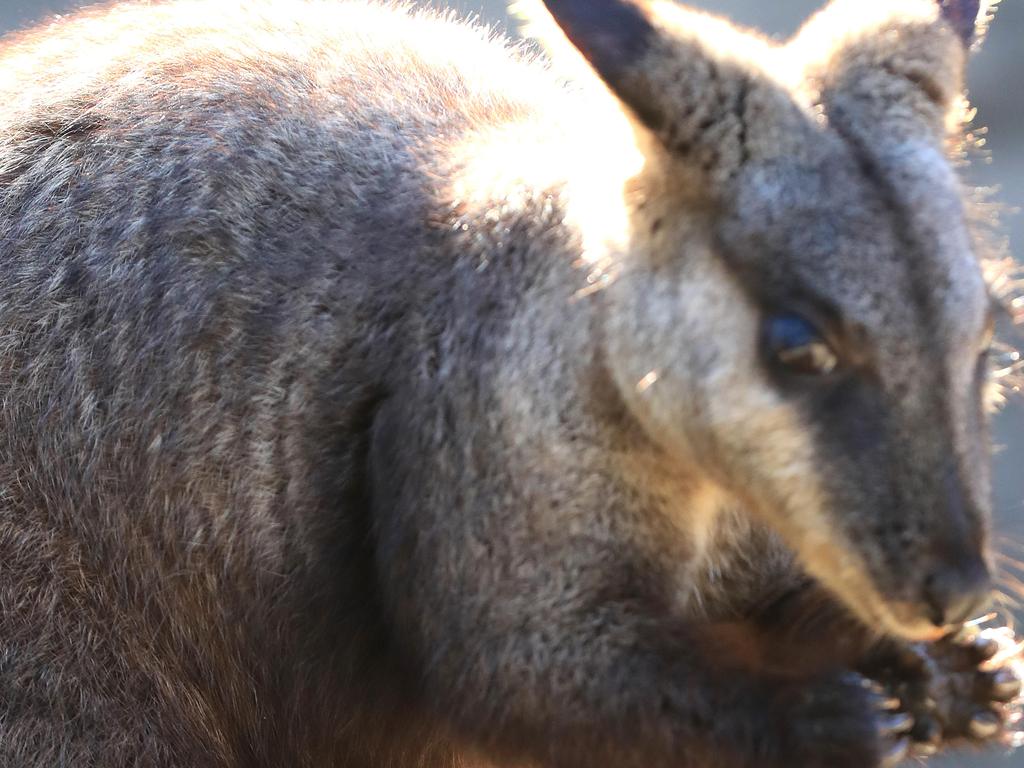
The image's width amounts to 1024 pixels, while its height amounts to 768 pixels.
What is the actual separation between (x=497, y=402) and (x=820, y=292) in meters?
0.88

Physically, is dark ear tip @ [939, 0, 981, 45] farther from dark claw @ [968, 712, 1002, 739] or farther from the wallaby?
dark claw @ [968, 712, 1002, 739]

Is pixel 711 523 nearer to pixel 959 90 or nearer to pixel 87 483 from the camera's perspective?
pixel 959 90

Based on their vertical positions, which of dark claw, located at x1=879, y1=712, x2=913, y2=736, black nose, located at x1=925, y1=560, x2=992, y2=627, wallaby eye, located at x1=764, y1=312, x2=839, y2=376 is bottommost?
dark claw, located at x1=879, y1=712, x2=913, y2=736

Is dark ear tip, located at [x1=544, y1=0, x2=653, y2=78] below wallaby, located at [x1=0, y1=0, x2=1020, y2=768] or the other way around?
the other way around

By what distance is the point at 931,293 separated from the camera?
280cm

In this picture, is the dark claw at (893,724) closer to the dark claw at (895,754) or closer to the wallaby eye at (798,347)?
the dark claw at (895,754)

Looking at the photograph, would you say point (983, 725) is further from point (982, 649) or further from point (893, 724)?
point (893, 724)

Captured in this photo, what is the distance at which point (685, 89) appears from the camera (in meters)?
3.04

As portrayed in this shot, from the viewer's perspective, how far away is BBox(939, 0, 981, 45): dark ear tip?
338cm

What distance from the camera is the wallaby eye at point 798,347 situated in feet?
9.34

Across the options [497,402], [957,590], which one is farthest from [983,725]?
[497,402]

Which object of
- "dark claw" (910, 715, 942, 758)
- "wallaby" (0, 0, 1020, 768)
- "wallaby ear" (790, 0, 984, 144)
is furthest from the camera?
"dark claw" (910, 715, 942, 758)

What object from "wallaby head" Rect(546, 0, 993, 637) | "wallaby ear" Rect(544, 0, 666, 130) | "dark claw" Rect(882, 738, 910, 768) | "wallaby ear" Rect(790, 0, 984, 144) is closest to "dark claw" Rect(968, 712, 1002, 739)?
"dark claw" Rect(882, 738, 910, 768)

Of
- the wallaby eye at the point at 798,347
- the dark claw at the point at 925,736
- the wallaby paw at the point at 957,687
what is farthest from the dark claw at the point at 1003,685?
the wallaby eye at the point at 798,347
